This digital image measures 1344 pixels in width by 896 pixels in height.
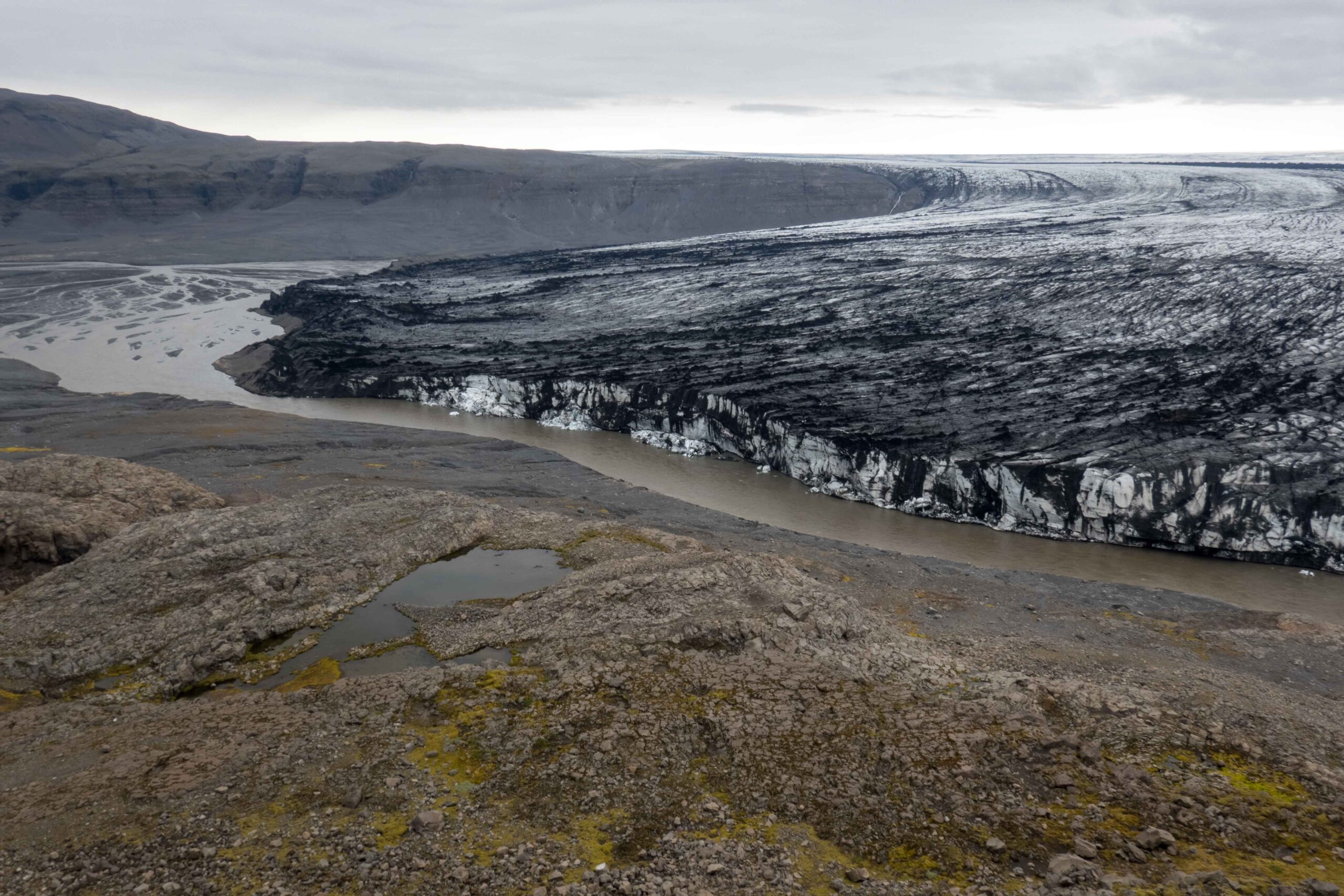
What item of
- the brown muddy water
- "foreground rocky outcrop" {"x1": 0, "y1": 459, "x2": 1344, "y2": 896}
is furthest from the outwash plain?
the brown muddy water

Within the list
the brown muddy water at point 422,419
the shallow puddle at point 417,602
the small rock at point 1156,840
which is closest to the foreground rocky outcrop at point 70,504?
the shallow puddle at point 417,602

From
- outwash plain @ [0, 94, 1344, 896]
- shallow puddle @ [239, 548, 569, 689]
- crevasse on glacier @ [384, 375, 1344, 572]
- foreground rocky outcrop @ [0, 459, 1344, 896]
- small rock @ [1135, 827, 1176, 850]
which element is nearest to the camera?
foreground rocky outcrop @ [0, 459, 1344, 896]

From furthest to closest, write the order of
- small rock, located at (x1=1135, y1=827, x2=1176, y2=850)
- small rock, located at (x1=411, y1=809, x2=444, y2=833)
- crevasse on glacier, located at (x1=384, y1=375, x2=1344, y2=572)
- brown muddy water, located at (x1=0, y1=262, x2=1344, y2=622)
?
crevasse on glacier, located at (x1=384, y1=375, x2=1344, y2=572) < brown muddy water, located at (x1=0, y1=262, x2=1344, y2=622) < small rock, located at (x1=411, y1=809, x2=444, y2=833) < small rock, located at (x1=1135, y1=827, x2=1176, y2=850)

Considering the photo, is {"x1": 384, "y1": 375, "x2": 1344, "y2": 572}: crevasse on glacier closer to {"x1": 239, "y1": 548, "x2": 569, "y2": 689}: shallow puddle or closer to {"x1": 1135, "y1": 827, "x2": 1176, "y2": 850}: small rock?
{"x1": 239, "y1": 548, "x2": 569, "y2": 689}: shallow puddle

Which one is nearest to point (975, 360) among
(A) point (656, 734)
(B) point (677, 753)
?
(A) point (656, 734)

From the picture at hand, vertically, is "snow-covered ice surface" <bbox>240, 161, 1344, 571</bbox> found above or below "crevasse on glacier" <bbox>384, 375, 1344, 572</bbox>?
above

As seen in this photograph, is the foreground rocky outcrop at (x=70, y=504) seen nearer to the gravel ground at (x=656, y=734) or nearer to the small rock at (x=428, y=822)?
the gravel ground at (x=656, y=734)

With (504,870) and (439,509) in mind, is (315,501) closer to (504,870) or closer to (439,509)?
(439,509)

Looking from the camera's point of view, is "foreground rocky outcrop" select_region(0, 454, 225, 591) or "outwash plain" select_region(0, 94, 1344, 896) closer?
"outwash plain" select_region(0, 94, 1344, 896)
